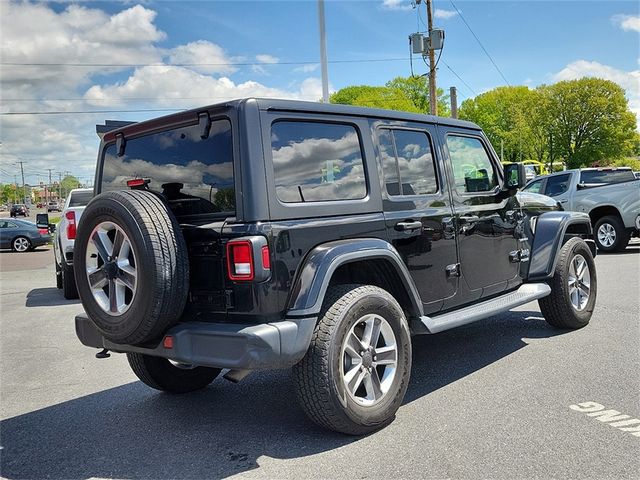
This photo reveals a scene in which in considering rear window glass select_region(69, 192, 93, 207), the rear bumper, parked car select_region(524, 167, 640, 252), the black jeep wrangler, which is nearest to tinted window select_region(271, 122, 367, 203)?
the black jeep wrangler

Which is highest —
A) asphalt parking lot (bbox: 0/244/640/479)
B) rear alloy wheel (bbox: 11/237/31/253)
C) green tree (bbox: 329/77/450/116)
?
green tree (bbox: 329/77/450/116)

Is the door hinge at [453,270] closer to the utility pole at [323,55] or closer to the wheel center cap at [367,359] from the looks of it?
the wheel center cap at [367,359]

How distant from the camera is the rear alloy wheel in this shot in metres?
21.9

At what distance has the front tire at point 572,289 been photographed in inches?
216

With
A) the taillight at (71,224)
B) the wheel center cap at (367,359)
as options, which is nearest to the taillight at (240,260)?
the wheel center cap at (367,359)

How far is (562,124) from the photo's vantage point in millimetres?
60094

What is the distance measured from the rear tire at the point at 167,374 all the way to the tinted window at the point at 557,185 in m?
10.8

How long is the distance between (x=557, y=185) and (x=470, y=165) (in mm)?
9171

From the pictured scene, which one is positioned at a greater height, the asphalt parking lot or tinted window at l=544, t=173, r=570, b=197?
tinted window at l=544, t=173, r=570, b=197

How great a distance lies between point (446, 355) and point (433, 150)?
6.08ft

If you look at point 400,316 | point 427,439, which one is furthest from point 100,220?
point 427,439

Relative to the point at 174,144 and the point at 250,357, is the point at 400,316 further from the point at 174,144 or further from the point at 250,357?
the point at 174,144

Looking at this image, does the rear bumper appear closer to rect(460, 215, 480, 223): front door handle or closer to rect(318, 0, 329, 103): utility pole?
rect(460, 215, 480, 223): front door handle

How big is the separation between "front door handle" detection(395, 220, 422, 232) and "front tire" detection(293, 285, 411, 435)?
20.5 inches
